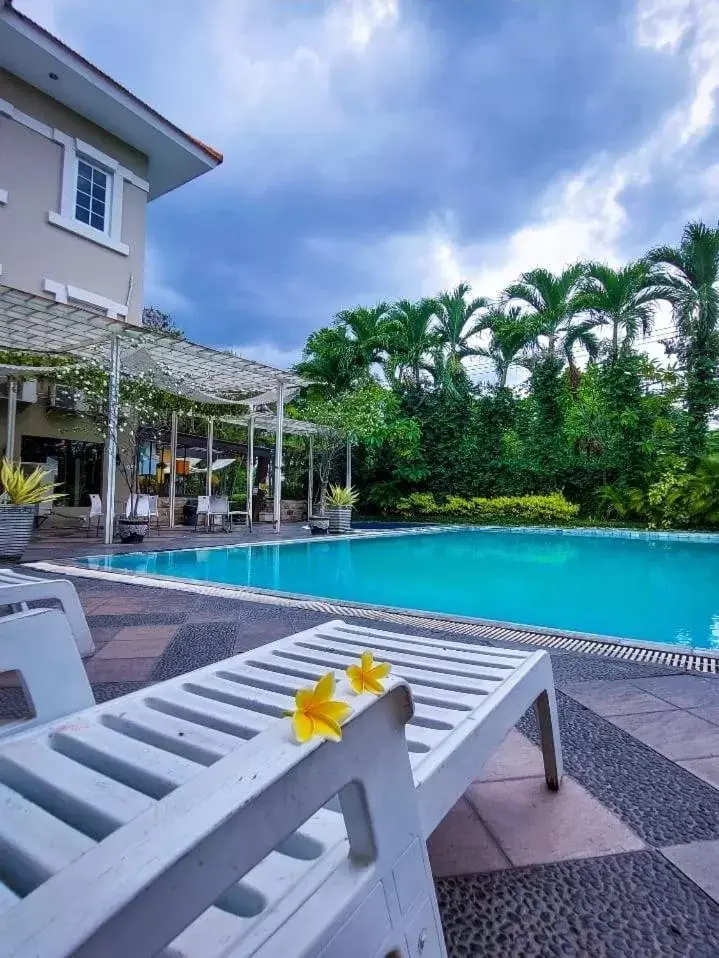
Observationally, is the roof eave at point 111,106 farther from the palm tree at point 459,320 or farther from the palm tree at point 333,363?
the palm tree at point 459,320

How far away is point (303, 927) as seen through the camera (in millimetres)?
756

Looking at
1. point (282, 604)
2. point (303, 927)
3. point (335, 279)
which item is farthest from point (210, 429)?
point (335, 279)

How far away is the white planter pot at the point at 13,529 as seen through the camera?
7.10 meters

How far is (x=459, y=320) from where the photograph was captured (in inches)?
727

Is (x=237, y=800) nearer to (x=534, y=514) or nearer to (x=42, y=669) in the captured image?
(x=42, y=669)

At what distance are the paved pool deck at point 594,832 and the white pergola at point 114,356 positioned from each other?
22.2 feet

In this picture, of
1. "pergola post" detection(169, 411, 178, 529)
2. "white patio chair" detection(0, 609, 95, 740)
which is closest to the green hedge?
"pergola post" detection(169, 411, 178, 529)

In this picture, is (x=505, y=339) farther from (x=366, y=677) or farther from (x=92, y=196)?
(x=366, y=677)

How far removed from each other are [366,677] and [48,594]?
7.23 ft

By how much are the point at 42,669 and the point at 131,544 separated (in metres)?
8.25

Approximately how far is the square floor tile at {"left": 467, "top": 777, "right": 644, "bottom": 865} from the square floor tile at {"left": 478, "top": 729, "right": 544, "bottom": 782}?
42 mm

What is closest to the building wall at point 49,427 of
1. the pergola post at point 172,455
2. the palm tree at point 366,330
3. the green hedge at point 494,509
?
the pergola post at point 172,455

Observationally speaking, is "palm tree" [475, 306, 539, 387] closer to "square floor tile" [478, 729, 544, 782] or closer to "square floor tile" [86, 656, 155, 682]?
A: "square floor tile" [86, 656, 155, 682]

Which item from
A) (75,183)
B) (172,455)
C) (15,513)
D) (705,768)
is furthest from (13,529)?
(705,768)
